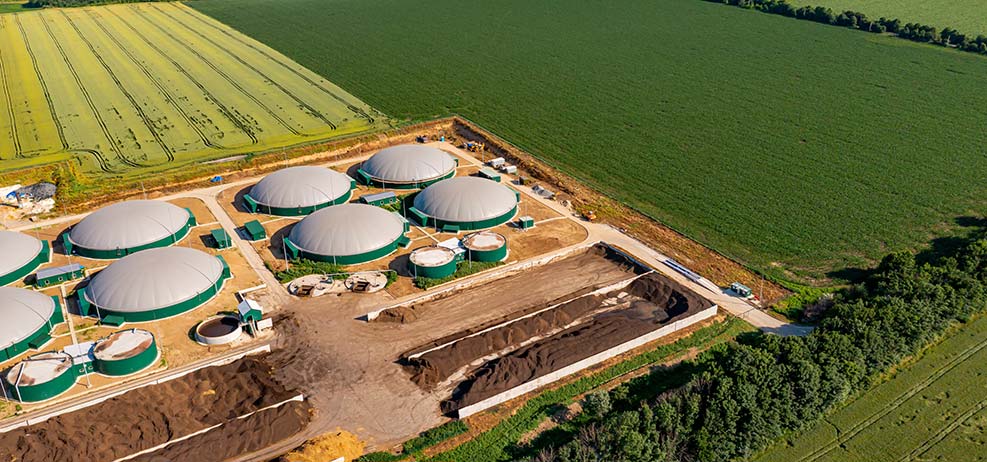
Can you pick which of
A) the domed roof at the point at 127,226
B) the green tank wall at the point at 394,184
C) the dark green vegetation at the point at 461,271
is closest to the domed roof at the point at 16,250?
the domed roof at the point at 127,226

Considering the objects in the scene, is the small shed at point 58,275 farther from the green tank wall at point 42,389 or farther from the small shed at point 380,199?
the small shed at point 380,199

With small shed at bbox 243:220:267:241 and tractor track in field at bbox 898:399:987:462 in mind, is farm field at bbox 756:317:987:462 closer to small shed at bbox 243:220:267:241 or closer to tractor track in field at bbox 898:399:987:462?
tractor track in field at bbox 898:399:987:462

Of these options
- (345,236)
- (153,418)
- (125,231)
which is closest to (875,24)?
(345,236)

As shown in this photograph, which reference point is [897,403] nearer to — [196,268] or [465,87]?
[196,268]

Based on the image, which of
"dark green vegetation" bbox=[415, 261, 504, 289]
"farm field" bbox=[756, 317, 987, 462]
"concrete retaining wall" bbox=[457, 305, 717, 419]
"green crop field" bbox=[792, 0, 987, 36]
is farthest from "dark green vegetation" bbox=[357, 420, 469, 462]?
"green crop field" bbox=[792, 0, 987, 36]

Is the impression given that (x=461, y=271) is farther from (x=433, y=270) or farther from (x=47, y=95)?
(x=47, y=95)

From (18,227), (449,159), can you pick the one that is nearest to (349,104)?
(449,159)
